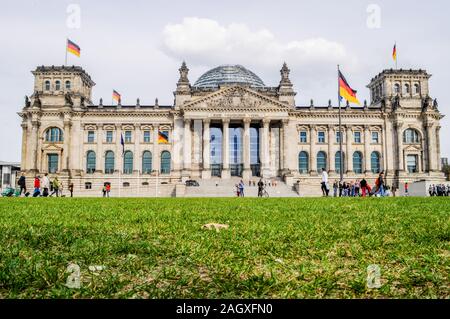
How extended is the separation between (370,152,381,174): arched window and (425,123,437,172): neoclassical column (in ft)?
27.6

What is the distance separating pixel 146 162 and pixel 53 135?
53.9ft

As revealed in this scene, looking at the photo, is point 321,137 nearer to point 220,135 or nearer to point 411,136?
point 411,136

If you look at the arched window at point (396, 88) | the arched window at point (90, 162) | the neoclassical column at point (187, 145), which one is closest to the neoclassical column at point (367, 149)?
the arched window at point (396, 88)

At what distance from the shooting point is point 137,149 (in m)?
71.1

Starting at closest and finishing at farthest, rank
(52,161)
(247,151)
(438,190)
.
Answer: (438,190), (247,151), (52,161)

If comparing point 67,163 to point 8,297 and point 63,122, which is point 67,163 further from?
point 8,297

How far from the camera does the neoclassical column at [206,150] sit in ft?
215

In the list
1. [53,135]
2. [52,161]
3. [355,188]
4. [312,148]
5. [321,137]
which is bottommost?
[355,188]

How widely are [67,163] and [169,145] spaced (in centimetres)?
1722

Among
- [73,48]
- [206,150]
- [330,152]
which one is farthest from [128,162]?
[330,152]

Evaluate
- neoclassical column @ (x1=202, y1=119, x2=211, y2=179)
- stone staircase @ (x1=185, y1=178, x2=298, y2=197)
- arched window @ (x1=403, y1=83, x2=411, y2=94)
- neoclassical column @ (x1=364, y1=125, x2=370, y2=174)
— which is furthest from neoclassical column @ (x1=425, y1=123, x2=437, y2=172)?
neoclassical column @ (x1=202, y1=119, x2=211, y2=179)

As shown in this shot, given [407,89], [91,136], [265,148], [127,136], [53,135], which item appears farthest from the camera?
[407,89]

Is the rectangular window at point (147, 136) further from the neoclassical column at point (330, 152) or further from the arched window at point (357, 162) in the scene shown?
the arched window at point (357, 162)
